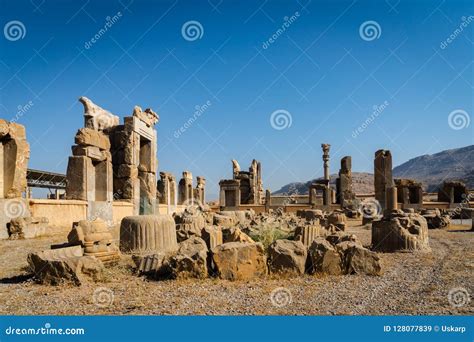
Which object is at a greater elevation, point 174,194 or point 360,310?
point 174,194

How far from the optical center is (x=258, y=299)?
5.06m

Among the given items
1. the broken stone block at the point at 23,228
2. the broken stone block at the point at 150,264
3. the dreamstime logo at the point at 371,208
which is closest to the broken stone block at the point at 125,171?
the broken stone block at the point at 23,228

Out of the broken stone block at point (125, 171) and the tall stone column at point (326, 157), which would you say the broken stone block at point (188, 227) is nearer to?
the broken stone block at point (125, 171)

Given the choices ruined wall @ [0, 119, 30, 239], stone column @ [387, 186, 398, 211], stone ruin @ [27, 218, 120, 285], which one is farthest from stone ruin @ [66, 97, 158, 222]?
stone column @ [387, 186, 398, 211]

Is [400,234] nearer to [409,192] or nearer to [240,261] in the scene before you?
[240,261]

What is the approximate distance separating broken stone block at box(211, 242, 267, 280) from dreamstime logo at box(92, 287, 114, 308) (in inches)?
64.8

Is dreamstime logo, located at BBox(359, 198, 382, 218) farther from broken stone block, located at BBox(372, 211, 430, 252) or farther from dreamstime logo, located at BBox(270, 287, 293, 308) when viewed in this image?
dreamstime logo, located at BBox(270, 287, 293, 308)

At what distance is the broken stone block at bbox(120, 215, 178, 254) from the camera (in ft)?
27.5

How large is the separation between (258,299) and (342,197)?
25.9m

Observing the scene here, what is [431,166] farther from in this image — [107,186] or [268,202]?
[107,186]

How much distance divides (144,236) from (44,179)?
26.5m

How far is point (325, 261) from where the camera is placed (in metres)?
6.64

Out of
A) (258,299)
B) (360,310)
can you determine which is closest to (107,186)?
(258,299)
